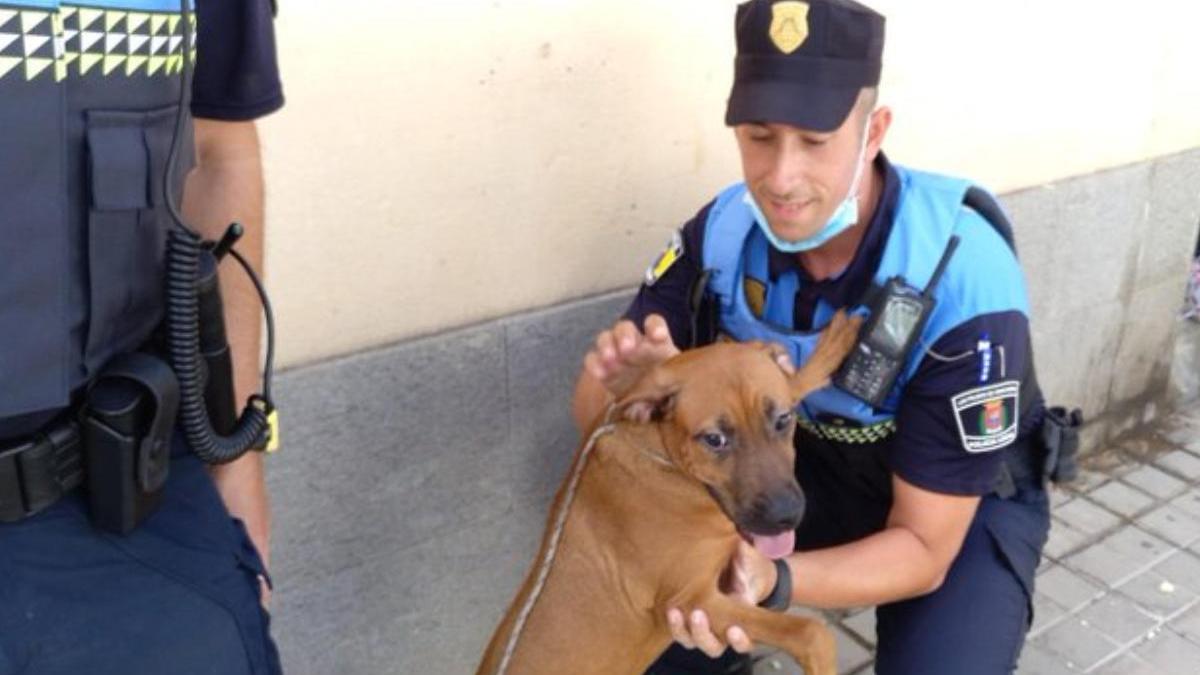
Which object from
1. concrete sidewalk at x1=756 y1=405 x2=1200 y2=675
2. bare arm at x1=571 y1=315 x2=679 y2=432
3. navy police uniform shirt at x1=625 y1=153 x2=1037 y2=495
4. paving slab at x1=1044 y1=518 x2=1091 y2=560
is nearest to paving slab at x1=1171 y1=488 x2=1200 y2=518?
concrete sidewalk at x1=756 y1=405 x2=1200 y2=675

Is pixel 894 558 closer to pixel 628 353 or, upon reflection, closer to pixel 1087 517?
pixel 628 353

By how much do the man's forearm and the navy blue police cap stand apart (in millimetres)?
833

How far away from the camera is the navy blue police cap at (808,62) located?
2256 millimetres

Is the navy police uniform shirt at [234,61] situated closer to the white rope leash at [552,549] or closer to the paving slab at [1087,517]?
the white rope leash at [552,549]

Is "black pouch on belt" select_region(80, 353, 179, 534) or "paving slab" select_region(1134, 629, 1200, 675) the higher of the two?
"black pouch on belt" select_region(80, 353, 179, 534)

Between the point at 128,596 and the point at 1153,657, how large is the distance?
3013 millimetres

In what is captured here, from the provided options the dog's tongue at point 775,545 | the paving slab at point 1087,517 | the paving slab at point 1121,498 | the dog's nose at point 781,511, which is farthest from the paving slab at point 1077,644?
the dog's nose at point 781,511

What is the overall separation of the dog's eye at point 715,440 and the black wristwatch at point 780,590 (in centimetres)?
42

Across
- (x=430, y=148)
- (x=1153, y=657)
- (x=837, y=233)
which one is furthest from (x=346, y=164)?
(x=1153, y=657)

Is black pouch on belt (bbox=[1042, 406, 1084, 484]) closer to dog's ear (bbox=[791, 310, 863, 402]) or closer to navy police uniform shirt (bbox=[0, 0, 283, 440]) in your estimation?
dog's ear (bbox=[791, 310, 863, 402])

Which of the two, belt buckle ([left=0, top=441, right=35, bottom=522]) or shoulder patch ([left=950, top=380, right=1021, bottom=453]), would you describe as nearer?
belt buckle ([left=0, top=441, right=35, bottom=522])

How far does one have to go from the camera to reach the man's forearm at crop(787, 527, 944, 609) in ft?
7.87

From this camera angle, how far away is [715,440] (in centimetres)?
203

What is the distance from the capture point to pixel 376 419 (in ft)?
8.99
